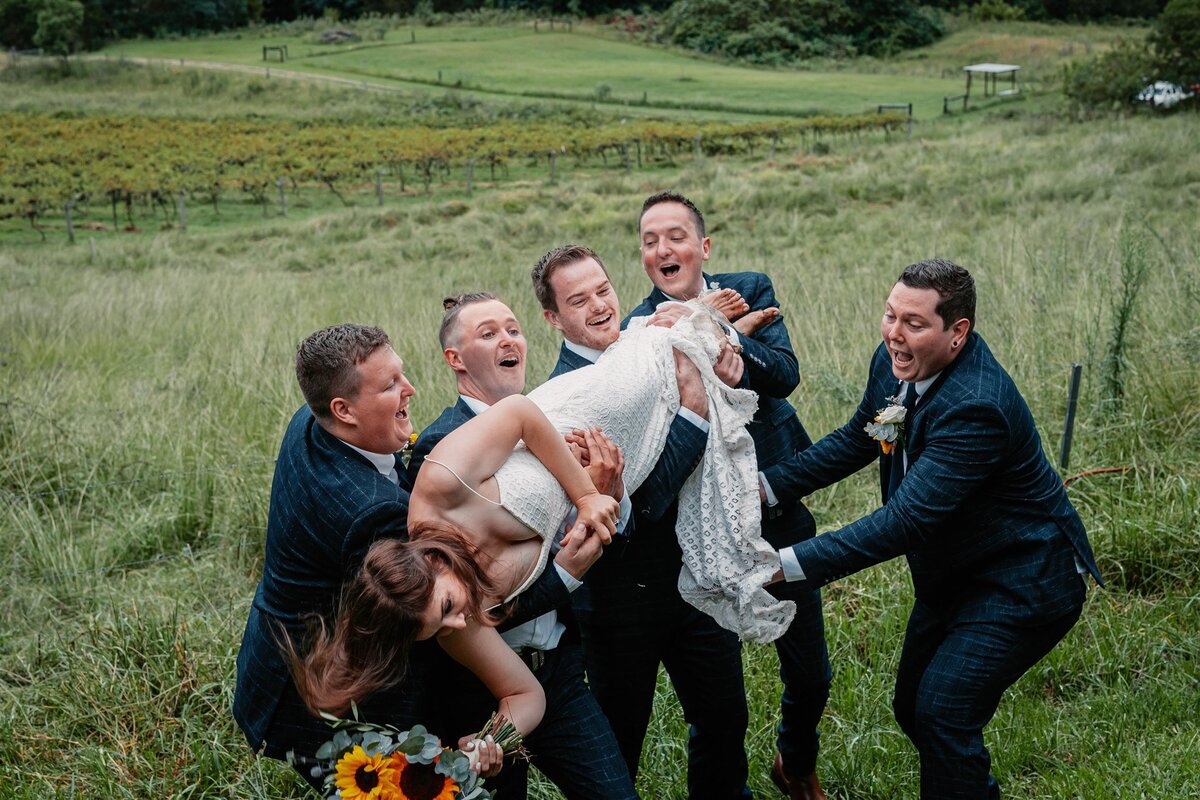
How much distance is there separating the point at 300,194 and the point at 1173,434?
27.4 m

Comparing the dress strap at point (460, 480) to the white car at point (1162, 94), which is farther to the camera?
the white car at point (1162, 94)

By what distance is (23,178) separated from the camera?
2997 cm

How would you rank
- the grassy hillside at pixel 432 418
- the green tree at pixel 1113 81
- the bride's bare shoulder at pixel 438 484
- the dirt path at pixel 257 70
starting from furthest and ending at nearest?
the dirt path at pixel 257 70
the green tree at pixel 1113 81
the grassy hillside at pixel 432 418
the bride's bare shoulder at pixel 438 484

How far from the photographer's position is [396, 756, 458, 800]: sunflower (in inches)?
97.0

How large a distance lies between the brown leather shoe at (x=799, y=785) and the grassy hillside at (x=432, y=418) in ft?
0.43

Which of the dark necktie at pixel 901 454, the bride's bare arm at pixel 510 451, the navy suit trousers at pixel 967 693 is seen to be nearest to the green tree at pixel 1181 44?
the dark necktie at pixel 901 454

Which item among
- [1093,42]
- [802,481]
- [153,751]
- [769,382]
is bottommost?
[153,751]

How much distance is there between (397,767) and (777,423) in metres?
1.98

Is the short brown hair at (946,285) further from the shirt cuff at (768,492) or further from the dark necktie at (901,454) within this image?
the shirt cuff at (768,492)

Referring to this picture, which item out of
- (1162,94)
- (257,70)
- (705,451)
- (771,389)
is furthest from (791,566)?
(257,70)

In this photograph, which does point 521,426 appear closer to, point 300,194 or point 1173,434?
point 1173,434

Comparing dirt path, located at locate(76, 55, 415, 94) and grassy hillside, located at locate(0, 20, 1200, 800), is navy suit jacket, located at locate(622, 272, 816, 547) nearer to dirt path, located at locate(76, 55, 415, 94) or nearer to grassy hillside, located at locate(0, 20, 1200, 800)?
grassy hillside, located at locate(0, 20, 1200, 800)

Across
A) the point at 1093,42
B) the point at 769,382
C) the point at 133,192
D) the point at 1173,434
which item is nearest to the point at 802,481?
the point at 769,382

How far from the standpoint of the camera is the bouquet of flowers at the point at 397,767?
2.45 metres
